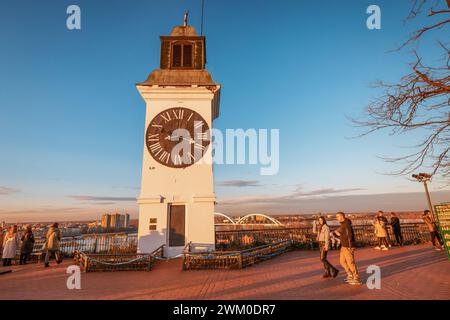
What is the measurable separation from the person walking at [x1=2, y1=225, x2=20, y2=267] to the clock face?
26.0ft

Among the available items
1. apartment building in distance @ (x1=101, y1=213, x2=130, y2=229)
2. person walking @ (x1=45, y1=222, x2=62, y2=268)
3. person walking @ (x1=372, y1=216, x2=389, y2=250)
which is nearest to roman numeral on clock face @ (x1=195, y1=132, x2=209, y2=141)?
person walking @ (x1=45, y1=222, x2=62, y2=268)

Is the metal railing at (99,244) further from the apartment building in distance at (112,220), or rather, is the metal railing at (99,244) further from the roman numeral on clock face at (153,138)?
the apartment building in distance at (112,220)

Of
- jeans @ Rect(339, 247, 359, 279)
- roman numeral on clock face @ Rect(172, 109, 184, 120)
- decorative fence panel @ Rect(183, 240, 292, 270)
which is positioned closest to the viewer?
jeans @ Rect(339, 247, 359, 279)

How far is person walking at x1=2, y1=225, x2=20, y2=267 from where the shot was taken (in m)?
A: 11.5

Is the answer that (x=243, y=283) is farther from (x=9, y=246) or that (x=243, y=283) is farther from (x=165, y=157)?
(x=9, y=246)

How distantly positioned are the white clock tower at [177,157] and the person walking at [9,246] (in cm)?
607

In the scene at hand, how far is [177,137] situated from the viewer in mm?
13945

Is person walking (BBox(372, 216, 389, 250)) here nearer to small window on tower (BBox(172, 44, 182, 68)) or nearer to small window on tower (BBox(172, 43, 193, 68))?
small window on tower (BBox(172, 43, 193, 68))

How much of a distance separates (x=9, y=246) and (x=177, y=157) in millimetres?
9314

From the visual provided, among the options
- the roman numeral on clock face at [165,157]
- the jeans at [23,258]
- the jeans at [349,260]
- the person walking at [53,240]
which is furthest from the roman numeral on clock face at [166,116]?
the jeans at [349,260]

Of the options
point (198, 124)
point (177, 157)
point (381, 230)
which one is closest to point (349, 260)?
point (381, 230)

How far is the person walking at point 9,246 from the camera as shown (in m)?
11.5

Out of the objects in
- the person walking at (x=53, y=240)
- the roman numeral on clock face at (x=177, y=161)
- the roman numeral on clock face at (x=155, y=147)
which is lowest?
the person walking at (x=53, y=240)
